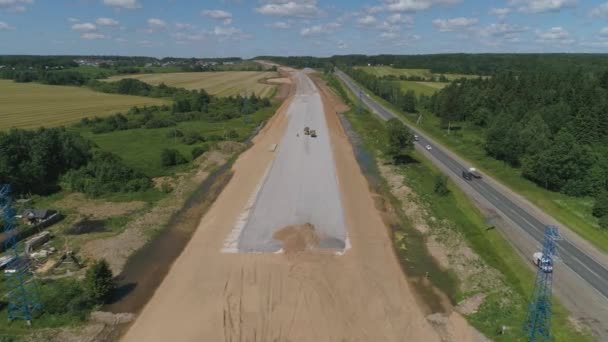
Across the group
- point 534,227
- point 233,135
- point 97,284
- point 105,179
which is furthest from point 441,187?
point 233,135

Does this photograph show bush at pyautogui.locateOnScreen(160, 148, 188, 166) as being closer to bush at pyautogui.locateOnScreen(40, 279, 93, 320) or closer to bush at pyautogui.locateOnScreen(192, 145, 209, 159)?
bush at pyautogui.locateOnScreen(192, 145, 209, 159)

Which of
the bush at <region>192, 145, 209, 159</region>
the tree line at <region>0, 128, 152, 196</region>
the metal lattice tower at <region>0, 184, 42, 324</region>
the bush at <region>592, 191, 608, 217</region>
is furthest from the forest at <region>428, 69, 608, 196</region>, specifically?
the metal lattice tower at <region>0, 184, 42, 324</region>

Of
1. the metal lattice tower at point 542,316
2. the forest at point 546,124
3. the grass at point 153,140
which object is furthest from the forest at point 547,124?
the grass at point 153,140

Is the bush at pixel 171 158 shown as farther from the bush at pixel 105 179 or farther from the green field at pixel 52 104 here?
the green field at pixel 52 104

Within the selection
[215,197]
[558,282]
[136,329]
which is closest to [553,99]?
[558,282]

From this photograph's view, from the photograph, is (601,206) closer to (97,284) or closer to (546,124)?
(546,124)

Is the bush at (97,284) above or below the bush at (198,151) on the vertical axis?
below
